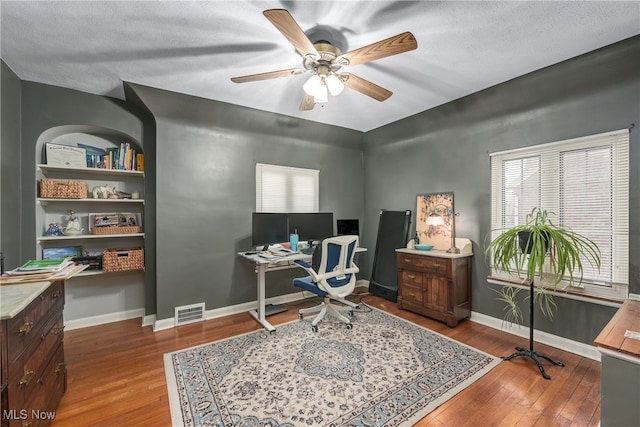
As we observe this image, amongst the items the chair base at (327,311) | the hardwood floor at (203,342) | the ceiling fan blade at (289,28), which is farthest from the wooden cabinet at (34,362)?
the chair base at (327,311)

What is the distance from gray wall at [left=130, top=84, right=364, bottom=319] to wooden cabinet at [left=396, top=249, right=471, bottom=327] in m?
1.68

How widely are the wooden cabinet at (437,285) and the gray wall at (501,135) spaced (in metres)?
0.20

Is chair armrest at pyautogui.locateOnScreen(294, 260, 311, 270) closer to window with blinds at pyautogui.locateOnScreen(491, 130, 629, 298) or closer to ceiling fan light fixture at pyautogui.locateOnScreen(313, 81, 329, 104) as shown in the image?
ceiling fan light fixture at pyautogui.locateOnScreen(313, 81, 329, 104)

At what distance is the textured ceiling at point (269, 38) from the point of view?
178 cm

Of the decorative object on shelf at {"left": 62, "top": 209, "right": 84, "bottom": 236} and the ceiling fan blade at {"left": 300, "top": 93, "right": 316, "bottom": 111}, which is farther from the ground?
the ceiling fan blade at {"left": 300, "top": 93, "right": 316, "bottom": 111}

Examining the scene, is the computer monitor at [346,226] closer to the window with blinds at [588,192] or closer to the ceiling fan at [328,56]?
the window with blinds at [588,192]

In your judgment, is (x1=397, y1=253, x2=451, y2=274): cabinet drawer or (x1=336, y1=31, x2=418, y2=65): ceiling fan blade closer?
(x1=336, y1=31, x2=418, y2=65): ceiling fan blade

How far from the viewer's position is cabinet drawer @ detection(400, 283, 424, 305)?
11.0ft

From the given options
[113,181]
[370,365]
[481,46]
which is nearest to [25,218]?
[113,181]

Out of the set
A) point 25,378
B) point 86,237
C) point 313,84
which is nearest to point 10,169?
point 86,237

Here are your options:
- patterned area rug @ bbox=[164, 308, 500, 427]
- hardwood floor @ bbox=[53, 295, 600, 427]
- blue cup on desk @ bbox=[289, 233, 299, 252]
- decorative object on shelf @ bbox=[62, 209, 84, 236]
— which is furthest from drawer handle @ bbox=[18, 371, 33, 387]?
blue cup on desk @ bbox=[289, 233, 299, 252]

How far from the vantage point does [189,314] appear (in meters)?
3.22

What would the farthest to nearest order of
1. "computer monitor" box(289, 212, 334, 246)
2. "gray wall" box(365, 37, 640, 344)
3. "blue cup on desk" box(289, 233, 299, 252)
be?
"computer monitor" box(289, 212, 334, 246) → "blue cup on desk" box(289, 233, 299, 252) → "gray wall" box(365, 37, 640, 344)

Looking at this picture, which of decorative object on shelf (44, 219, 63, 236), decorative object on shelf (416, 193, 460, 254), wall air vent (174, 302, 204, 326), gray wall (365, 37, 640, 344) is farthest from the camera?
decorative object on shelf (416, 193, 460, 254)
